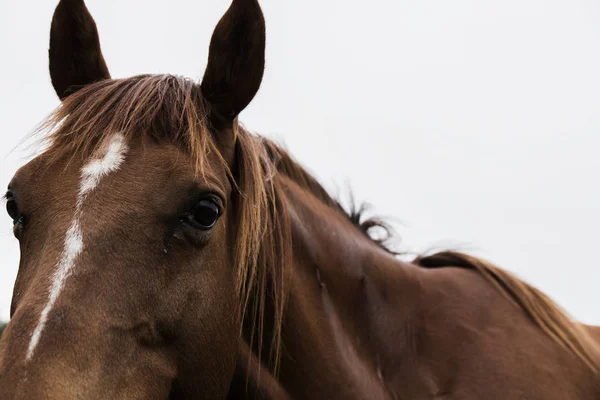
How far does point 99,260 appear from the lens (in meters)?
2.65

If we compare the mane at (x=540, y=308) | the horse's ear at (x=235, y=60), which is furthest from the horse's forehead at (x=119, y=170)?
the mane at (x=540, y=308)

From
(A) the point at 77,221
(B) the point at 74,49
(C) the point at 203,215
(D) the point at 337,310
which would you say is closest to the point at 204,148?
(C) the point at 203,215

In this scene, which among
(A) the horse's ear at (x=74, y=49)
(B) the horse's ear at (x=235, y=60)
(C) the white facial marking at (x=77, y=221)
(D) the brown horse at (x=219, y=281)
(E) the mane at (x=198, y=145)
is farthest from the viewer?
(A) the horse's ear at (x=74, y=49)

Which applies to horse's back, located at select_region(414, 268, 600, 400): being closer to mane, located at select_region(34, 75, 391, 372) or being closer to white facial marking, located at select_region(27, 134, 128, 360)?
mane, located at select_region(34, 75, 391, 372)

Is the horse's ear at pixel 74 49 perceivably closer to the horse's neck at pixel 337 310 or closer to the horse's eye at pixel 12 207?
the horse's eye at pixel 12 207

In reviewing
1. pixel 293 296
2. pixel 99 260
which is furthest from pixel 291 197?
pixel 99 260

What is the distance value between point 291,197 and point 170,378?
1.46 metres

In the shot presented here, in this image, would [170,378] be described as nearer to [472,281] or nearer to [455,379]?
[455,379]

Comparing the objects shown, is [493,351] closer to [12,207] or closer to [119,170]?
[119,170]

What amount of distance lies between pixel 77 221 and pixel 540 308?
3.03 meters

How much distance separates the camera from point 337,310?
3900mm

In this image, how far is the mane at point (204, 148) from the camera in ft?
9.96

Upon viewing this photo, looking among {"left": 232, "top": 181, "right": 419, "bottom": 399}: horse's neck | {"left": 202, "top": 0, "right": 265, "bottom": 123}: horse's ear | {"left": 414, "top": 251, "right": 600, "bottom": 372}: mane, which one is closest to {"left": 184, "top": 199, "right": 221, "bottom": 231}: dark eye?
{"left": 202, "top": 0, "right": 265, "bottom": 123}: horse's ear

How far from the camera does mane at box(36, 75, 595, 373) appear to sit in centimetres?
304
